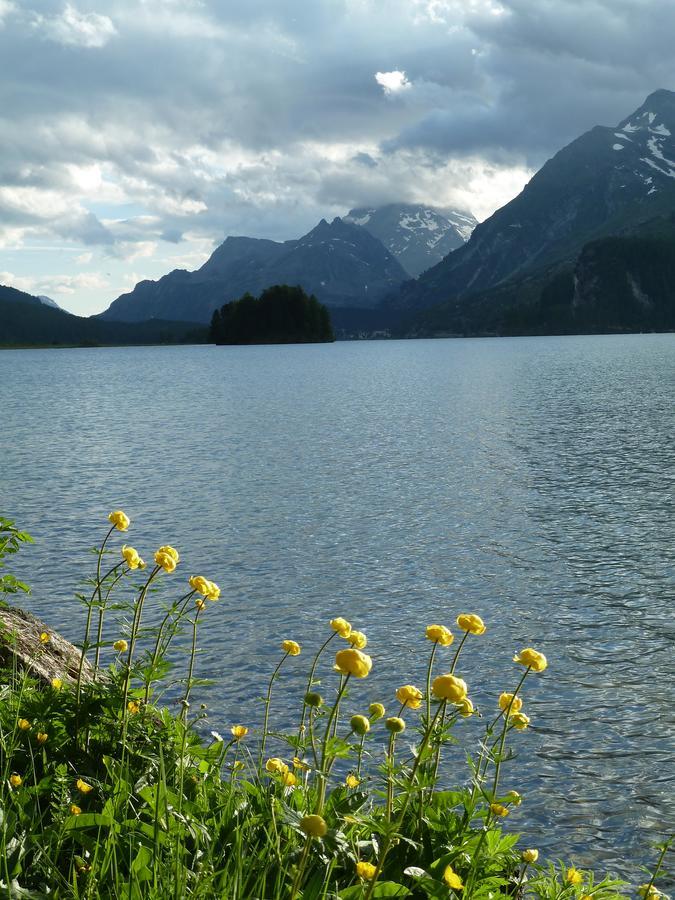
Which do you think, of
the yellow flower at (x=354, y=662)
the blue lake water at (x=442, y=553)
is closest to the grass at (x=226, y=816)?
the yellow flower at (x=354, y=662)

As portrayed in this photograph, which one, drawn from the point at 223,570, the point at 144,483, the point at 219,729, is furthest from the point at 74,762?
the point at 144,483

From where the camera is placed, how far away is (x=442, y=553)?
19.8m

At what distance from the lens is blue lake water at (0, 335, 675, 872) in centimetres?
1032

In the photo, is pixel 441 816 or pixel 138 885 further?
pixel 441 816

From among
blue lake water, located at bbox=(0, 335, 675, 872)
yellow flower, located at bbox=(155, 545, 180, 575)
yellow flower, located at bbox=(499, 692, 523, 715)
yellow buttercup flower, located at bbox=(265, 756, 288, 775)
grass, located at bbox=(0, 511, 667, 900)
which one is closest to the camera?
grass, located at bbox=(0, 511, 667, 900)

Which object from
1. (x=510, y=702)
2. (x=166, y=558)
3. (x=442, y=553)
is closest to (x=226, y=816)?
(x=166, y=558)

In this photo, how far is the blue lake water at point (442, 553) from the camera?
1032cm

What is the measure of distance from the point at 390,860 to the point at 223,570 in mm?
13446

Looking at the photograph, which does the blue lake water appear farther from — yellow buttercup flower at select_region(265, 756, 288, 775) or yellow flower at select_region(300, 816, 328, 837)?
yellow flower at select_region(300, 816, 328, 837)

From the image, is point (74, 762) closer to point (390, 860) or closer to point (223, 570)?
point (390, 860)

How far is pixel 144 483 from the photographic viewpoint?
3027cm

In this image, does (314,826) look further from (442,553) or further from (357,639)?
(442,553)

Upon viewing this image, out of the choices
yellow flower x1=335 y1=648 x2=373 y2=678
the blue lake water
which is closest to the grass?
yellow flower x1=335 y1=648 x2=373 y2=678

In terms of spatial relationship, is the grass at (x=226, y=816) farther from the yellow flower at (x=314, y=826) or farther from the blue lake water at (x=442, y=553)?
the blue lake water at (x=442, y=553)
